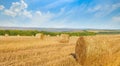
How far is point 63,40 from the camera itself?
17891 mm

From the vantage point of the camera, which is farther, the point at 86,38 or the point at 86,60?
the point at 86,38

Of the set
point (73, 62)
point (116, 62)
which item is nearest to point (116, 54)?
point (116, 62)

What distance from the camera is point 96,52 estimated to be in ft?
28.5

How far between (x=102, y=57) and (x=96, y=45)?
46cm

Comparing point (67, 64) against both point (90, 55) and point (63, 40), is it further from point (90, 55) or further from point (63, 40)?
point (63, 40)

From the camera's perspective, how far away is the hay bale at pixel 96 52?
28.3 feet

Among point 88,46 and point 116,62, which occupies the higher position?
point 88,46

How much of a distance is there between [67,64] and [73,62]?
1.70ft

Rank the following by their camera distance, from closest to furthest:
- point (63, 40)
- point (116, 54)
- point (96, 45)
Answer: point (96, 45) < point (116, 54) < point (63, 40)

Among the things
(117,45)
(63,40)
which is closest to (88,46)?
(117,45)

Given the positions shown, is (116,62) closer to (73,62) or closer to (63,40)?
(73,62)

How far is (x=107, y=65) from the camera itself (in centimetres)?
881

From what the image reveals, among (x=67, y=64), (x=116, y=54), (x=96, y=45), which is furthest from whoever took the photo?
(x=116, y=54)

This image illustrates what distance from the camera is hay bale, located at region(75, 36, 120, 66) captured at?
8.61 meters
